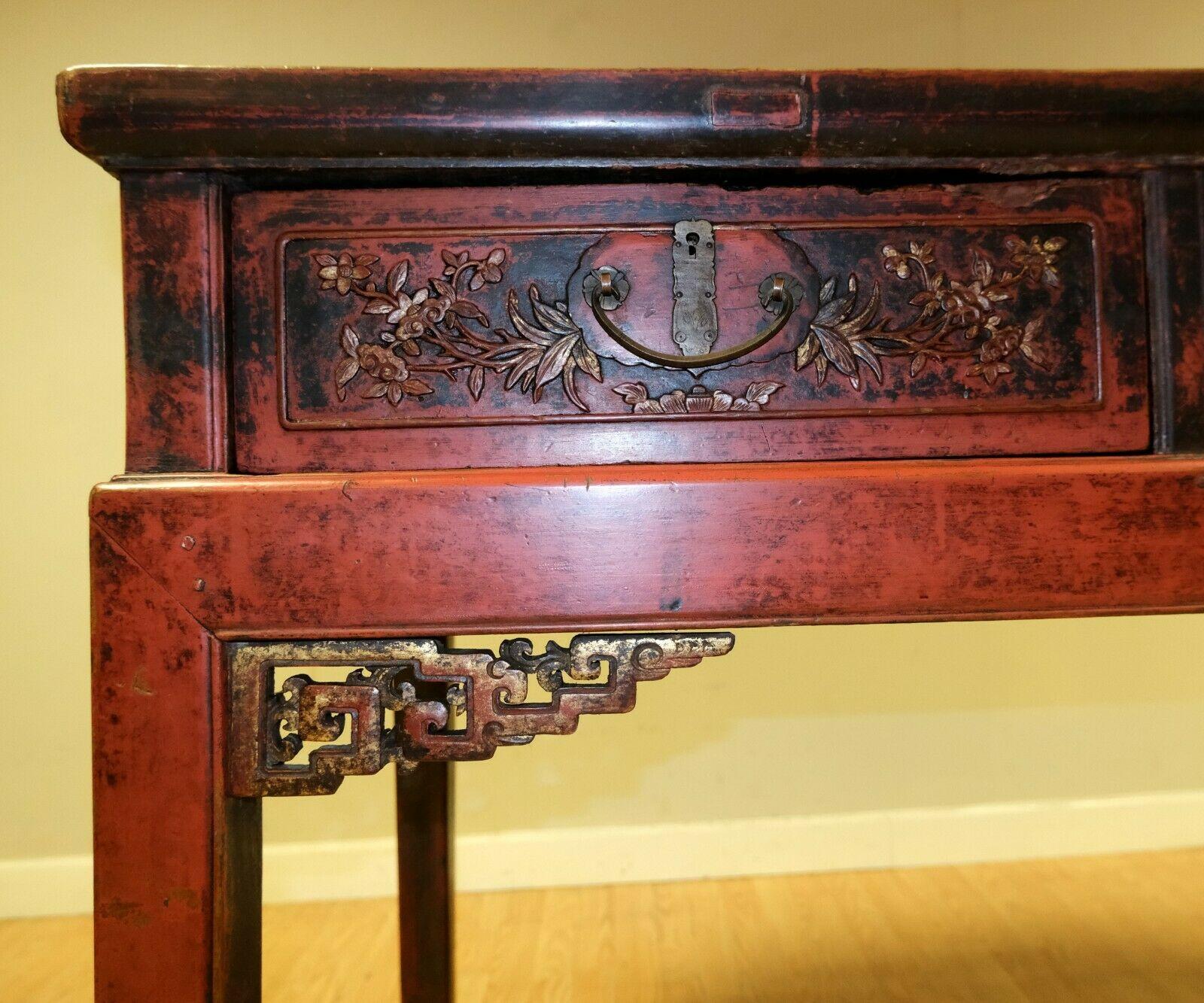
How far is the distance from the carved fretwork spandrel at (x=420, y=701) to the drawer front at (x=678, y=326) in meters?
0.11

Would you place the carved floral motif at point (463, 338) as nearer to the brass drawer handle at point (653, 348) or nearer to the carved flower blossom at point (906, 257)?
the brass drawer handle at point (653, 348)

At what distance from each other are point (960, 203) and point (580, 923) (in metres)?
1.15

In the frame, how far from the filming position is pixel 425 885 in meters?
0.93

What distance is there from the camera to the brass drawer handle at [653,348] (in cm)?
50

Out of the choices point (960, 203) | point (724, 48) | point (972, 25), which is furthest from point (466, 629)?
point (972, 25)

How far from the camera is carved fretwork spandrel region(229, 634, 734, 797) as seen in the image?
487mm

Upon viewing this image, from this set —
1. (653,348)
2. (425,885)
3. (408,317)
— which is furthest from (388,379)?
(425,885)

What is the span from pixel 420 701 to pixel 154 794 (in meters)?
0.14

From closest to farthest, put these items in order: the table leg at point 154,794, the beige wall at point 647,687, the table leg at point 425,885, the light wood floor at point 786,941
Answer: the table leg at point 154,794 → the table leg at point 425,885 → the light wood floor at point 786,941 → the beige wall at point 647,687

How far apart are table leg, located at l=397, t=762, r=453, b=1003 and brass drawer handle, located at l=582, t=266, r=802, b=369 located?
1.90ft

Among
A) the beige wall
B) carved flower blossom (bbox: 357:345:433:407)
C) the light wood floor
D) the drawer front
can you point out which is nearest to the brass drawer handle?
the drawer front

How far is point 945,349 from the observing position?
20.4 inches

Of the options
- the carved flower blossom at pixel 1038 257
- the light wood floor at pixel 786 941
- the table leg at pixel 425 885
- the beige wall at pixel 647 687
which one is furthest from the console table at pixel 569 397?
the beige wall at pixel 647 687

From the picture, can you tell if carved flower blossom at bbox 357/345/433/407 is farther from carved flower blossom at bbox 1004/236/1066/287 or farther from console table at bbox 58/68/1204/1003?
carved flower blossom at bbox 1004/236/1066/287
